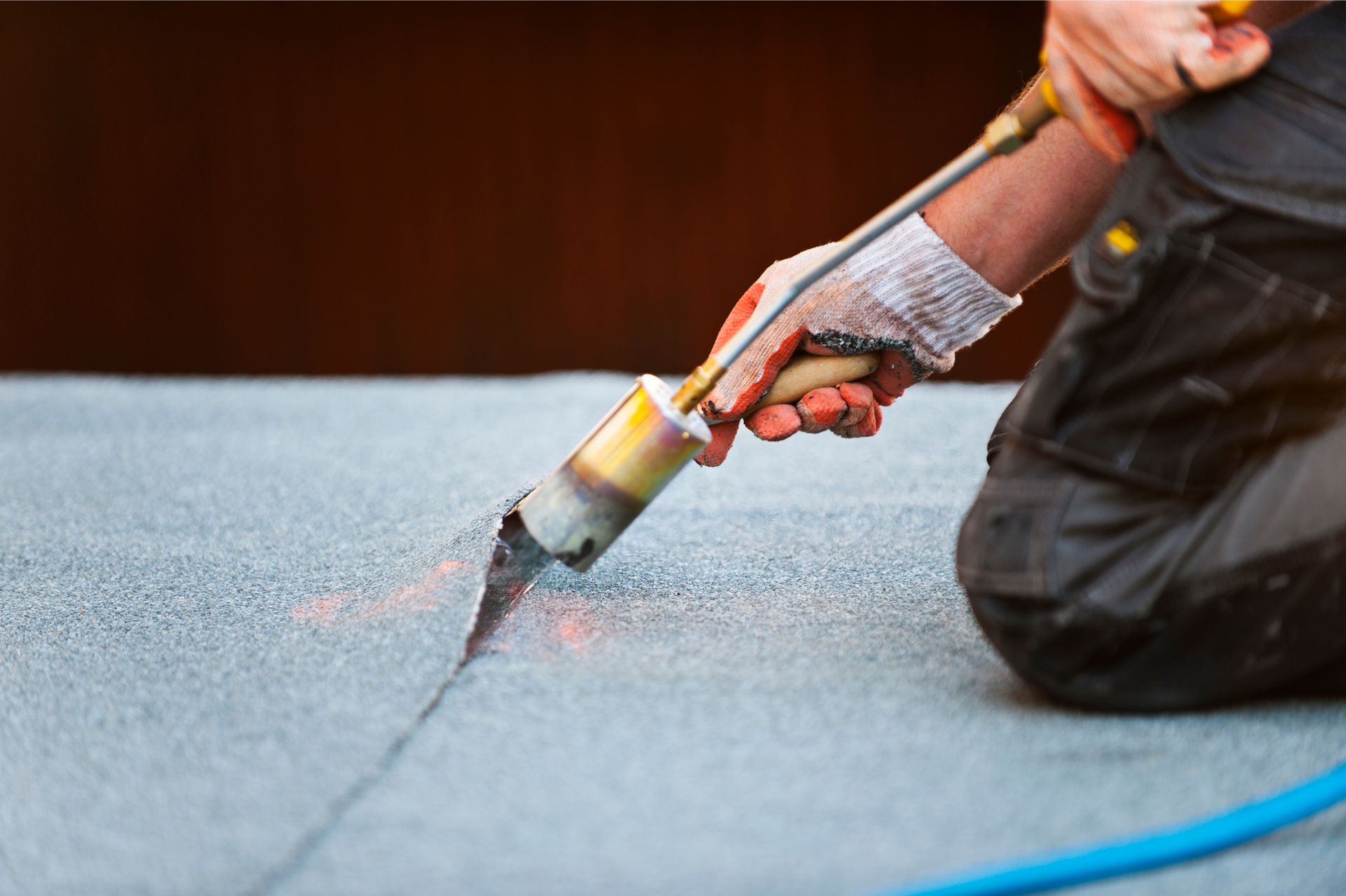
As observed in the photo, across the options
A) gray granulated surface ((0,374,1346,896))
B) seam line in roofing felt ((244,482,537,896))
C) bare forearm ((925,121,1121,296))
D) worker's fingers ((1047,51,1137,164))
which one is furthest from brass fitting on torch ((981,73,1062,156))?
seam line in roofing felt ((244,482,537,896))

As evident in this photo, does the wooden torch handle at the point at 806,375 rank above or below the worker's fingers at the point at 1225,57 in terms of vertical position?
below

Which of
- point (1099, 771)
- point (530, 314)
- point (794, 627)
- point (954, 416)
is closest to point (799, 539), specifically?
point (794, 627)

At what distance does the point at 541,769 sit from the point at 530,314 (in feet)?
10.5

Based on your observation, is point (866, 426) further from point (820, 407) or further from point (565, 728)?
point (565, 728)

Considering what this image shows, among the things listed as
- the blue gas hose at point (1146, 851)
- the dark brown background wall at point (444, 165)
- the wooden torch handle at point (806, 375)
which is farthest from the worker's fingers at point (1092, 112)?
the dark brown background wall at point (444, 165)

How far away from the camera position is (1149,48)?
0.64m

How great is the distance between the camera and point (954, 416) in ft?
6.20

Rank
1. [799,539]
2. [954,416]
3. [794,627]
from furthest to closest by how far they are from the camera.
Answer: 1. [954,416]
2. [799,539]
3. [794,627]

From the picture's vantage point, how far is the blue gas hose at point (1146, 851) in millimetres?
498

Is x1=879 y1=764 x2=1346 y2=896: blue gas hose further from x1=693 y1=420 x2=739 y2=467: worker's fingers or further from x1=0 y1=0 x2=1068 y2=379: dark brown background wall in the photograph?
x1=0 y1=0 x2=1068 y2=379: dark brown background wall

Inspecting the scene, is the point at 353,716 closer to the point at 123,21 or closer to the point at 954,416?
the point at 954,416

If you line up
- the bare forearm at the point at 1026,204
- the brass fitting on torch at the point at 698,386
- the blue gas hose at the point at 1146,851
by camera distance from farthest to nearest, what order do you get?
the bare forearm at the point at 1026,204, the brass fitting on torch at the point at 698,386, the blue gas hose at the point at 1146,851

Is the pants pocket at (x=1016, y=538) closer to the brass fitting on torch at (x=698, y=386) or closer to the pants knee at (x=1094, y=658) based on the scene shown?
the pants knee at (x=1094, y=658)

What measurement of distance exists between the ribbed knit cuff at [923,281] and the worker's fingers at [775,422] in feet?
0.40
